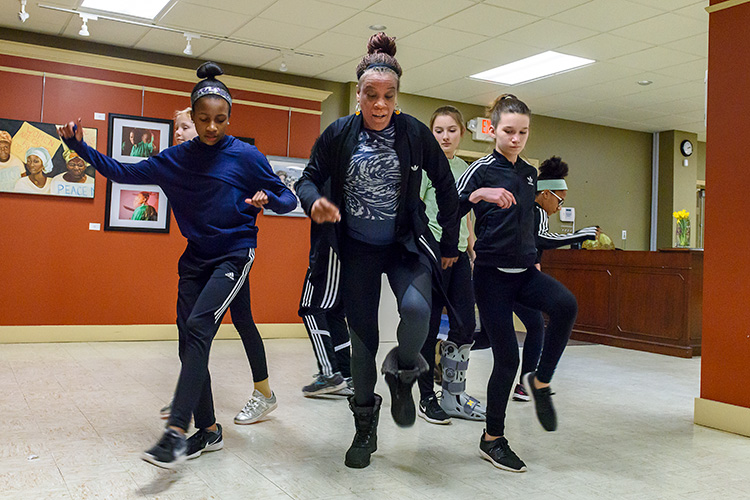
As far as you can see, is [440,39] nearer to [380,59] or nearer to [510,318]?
[380,59]

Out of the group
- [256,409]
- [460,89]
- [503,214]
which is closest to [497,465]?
[503,214]

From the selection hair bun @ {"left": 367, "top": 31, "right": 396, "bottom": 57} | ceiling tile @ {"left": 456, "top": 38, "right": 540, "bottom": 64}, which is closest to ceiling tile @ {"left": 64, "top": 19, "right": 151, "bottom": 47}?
ceiling tile @ {"left": 456, "top": 38, "right": 540, "bottom": 64}

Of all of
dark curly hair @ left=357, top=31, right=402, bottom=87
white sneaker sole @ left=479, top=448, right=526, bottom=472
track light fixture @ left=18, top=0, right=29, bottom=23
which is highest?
track light fixture @ left=18, top=0, right=29, bottom=23

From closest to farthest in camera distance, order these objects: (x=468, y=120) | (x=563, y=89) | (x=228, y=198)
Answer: (x=228, y=198) → (x=563, y=89) → (x=468, y=120)

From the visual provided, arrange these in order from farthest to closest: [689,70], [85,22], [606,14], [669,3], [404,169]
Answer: [689,70] < [85,22] < [606,14] < [669,3] < [404,169]

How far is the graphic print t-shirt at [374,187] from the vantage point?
232 cm

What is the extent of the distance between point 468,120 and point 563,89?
1.25 metres

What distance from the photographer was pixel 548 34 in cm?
→ 566

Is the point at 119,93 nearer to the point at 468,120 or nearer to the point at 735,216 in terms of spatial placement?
the point at 468,120

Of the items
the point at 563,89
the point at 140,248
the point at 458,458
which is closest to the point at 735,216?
the point at 458,458

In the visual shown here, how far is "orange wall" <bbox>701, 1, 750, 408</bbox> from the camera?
3.24 meters

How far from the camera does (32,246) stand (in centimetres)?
604

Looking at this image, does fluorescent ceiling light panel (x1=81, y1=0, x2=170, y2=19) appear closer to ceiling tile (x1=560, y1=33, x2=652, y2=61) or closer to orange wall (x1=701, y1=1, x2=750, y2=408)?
ceiling tile (x1=560, y1=33, x2=652, y2=61)

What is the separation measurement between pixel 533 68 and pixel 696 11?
74.6 inches
